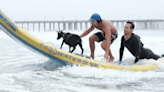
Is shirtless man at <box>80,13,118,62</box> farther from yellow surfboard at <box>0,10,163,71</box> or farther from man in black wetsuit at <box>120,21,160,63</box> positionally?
yellow surfboard at <box>0,10,163,71</box>

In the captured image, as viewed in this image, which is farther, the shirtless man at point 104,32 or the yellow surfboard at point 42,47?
the shirtless man at point 104,32

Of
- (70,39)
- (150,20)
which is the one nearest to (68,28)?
(150,20)

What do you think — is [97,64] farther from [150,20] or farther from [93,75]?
[150,20]

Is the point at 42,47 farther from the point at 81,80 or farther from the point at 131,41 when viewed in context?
the point at 131,41

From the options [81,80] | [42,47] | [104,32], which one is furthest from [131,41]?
[42,47]

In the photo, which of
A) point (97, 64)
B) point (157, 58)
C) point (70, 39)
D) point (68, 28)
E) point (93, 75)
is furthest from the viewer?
point (68, 28)

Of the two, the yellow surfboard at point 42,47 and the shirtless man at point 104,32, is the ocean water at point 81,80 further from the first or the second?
the shirtless man at point 104,32

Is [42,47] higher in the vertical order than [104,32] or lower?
lower

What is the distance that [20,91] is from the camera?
312 centimetres

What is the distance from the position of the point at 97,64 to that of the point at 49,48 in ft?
3.52

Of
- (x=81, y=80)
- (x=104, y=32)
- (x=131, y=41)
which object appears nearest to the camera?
(x=81, y=80)

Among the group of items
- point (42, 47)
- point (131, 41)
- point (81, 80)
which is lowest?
point (81, 80)

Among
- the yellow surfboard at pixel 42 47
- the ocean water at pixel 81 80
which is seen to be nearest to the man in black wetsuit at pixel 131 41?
the yellow surfboard at pixel 42 47

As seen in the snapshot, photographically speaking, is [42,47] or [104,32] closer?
[42,47]
